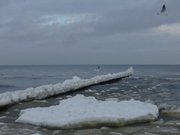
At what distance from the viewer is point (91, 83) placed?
30.4 meters

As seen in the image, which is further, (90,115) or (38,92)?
(38,92)

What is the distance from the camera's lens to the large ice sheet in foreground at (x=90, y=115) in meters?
11.7

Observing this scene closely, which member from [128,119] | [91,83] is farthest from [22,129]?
[91,83]

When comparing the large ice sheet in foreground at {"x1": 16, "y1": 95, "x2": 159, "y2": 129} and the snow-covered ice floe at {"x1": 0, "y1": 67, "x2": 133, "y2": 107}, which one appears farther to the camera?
the snow-covered ice floe at {"x1": 0, "y1": 67, "x2": 133, "y2": 107}

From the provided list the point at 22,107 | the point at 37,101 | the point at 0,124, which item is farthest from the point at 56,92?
the point at 0,124

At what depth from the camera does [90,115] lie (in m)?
12.0

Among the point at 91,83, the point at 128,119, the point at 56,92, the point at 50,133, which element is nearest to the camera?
the point at 50,133

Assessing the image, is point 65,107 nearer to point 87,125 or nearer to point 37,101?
point 87,125

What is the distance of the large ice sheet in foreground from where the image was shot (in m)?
11.7

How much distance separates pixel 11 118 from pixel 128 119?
12.5ft

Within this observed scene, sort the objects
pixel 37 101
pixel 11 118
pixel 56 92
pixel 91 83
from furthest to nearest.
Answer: pixel 91 83 < pixel 56 92 < pixel 37 101 < pixel 11 118

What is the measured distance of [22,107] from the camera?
627 inches

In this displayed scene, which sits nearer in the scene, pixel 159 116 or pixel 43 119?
pixel 43 119

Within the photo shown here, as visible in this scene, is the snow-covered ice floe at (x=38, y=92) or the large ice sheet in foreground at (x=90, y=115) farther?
the snow-covered ice floe at (x=38, y=92)
